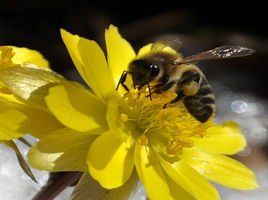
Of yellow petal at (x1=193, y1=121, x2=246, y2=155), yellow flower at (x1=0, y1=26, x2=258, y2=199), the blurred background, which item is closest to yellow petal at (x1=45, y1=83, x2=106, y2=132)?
yellow flower at (x1=0, y1=26, x2=258, y2=199)

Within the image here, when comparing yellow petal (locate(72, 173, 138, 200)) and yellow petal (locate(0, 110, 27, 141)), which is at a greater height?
yellow petal (locate(0, 110, 27, 141))

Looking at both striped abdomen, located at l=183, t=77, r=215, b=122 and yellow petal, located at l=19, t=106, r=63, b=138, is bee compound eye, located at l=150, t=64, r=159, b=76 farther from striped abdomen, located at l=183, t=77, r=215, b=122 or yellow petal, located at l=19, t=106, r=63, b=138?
yellow petal, located at l=19, t=106, r=63, b=138

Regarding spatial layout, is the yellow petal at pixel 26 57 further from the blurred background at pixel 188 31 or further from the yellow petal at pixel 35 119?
the blurred background at pixel 188 31

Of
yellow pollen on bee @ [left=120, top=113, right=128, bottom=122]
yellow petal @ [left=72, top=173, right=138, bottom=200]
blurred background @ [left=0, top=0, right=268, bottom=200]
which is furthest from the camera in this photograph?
blurred background @ [left=0, top=0, right=268, bottom=200]

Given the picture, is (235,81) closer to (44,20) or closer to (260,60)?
(260,60)

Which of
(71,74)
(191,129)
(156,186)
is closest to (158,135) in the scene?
(191,129)

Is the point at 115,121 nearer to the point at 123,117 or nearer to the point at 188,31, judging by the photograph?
the point at 123,117

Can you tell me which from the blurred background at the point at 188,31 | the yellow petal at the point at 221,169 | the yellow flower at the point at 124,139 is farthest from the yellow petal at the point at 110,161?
the blurred background at the point at 188,31
